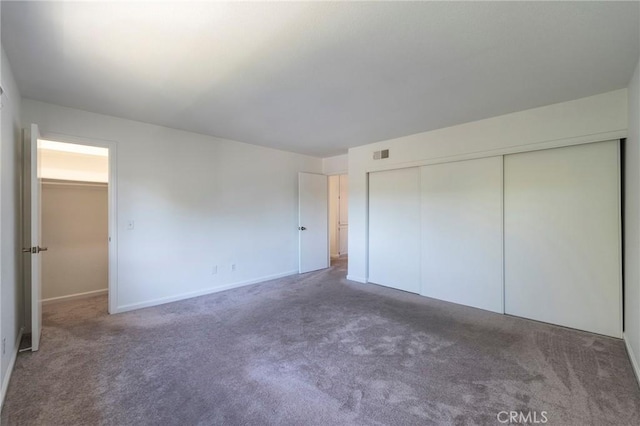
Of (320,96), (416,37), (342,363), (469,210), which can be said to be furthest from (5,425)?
(469,210)

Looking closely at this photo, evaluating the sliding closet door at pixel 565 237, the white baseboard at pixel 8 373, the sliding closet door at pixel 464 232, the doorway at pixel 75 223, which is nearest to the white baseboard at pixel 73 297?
the doorway at pixel 75 223

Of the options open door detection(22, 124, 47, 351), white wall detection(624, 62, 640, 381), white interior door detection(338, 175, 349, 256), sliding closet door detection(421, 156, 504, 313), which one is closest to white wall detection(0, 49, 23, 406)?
open door detection(22, 124, 47, 351)

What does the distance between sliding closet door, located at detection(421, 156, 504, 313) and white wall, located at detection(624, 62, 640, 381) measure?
105 centimetres

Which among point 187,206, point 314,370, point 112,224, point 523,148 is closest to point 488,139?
point 523,148

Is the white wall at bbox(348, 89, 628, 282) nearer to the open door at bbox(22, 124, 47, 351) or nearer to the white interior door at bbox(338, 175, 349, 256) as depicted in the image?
the white interior door at bbox(338, 175, 349, 256)

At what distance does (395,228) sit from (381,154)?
1.26 m

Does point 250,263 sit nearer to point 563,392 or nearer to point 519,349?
point 519,349

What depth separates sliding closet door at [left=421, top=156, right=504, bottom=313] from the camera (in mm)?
3428

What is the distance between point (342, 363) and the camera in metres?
2.26

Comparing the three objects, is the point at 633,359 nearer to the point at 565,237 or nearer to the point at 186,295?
the point at 565,237

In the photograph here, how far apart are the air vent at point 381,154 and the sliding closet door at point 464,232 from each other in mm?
696

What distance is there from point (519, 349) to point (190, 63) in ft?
12.5

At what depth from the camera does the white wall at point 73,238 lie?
378 cm

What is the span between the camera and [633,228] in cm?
235
